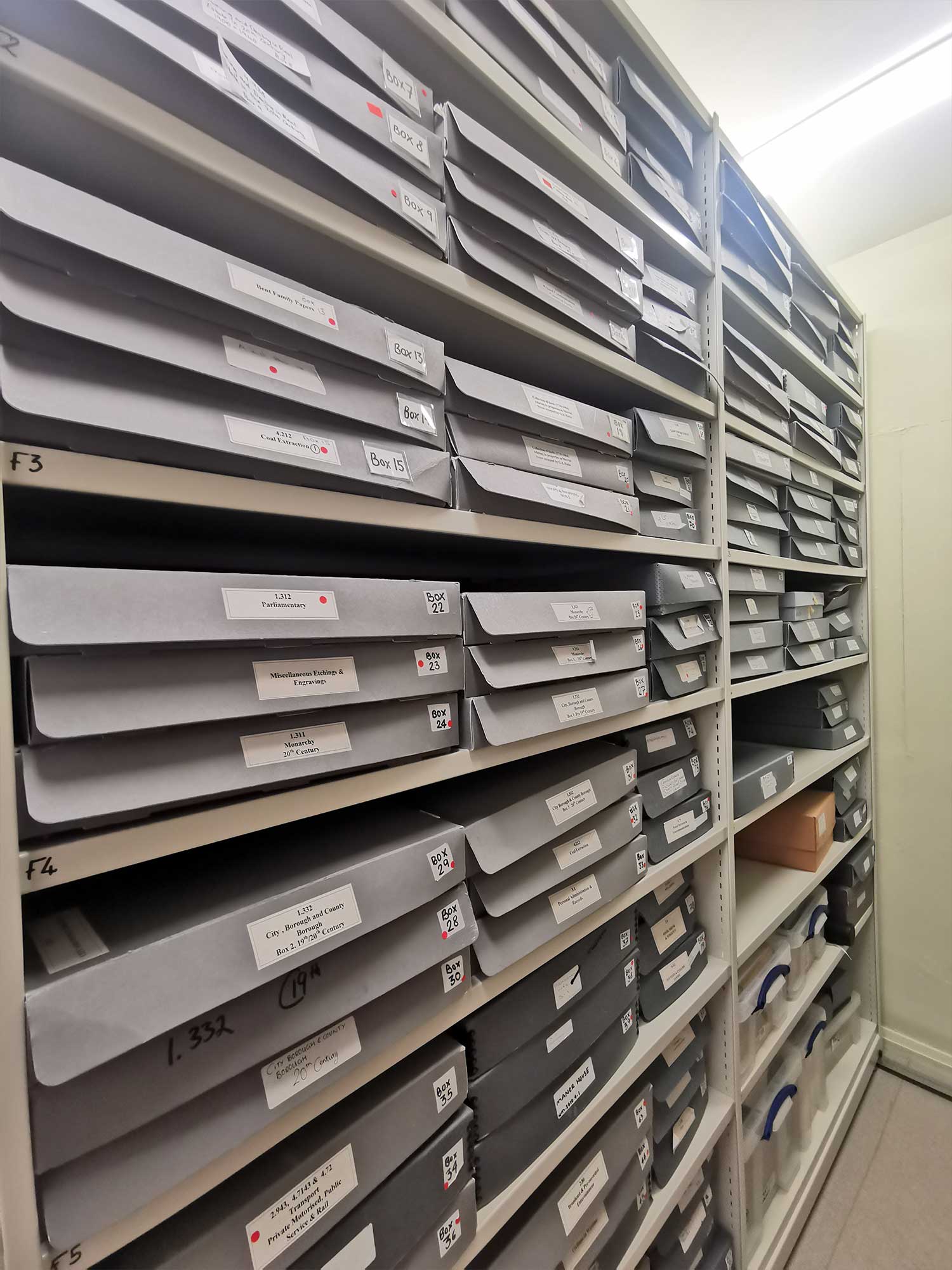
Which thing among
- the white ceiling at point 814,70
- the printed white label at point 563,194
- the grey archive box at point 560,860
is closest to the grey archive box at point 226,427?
the printed white label at point 563,194

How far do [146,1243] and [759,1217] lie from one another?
151 cm

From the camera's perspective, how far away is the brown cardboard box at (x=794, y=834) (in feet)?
5.03

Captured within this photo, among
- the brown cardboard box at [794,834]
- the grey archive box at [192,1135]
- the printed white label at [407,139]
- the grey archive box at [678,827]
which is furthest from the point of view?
the brown cardboard box at [794,834]

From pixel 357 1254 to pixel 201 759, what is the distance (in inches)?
19.3

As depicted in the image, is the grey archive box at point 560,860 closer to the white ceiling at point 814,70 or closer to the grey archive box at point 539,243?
the grey archive box at point 539,243

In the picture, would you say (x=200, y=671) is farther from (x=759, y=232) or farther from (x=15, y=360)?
(x=759, y=232)

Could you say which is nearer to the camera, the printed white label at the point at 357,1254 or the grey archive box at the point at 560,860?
the printed white label at the point at 357,1254

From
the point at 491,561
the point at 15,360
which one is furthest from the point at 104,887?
the point at 491,561

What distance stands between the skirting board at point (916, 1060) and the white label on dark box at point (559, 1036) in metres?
1.86

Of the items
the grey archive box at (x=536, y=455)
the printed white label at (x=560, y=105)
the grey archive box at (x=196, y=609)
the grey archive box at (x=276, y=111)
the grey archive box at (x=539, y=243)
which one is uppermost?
the printed white label at (x=560, y=105)

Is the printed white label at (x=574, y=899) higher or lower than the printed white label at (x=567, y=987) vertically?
higher

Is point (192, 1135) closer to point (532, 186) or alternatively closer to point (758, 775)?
point (532, 186)

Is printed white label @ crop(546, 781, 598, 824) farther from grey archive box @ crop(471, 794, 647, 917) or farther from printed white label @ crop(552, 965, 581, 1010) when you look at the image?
printed white label @ crop(552, 965, 581, 1010)

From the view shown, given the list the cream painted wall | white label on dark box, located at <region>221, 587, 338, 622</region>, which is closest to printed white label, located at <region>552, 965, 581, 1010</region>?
white label on dark box, located at <region>221, 587, 338, 622</region>
